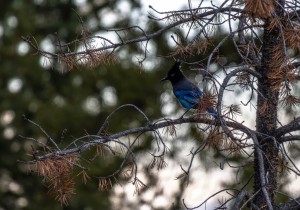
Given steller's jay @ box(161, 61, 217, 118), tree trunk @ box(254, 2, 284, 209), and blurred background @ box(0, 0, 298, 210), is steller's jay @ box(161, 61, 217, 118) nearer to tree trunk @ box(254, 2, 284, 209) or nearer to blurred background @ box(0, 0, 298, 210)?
tree trunk @ box(254, 2, 284, 209)

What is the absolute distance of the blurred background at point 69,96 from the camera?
14703 millimetres

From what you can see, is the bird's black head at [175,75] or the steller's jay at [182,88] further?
the bird's black head at [175,75]

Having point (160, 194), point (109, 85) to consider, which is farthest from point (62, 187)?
point (109, 85)

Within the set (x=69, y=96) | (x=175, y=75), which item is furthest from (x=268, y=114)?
(x=69, y=96)

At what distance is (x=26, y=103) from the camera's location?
1634 centimetres

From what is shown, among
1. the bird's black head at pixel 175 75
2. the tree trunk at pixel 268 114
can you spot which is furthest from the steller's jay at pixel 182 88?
the tree trunk at pixel 268 114

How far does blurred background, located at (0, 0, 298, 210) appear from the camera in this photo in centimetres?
1470

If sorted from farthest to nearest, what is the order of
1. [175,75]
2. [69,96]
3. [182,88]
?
1. [69,96]
2. [175,75]
3. [182,88]

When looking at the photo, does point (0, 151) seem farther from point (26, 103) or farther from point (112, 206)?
point (112, 206)

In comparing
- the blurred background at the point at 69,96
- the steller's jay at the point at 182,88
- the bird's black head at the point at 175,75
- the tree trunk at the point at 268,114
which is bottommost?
the tree trunk at the point at 268,114

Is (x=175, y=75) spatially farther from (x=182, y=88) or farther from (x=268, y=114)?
(x=268, y=114)

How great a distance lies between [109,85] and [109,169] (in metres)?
1.78

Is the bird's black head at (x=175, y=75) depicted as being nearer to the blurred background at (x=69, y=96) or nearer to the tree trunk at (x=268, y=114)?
the tree trunk at (x=268, y=114)

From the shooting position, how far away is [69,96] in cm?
1664
